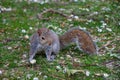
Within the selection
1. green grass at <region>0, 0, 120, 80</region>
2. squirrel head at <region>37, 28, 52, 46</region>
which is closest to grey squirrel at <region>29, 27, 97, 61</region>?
squirrel head at <region>37, 28, 52, 46</region>

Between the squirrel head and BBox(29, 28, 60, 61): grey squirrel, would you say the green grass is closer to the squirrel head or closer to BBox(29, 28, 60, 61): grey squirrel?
BBox(29, 28, 60, 61): grey squirrel

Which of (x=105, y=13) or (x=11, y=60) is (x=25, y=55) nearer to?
(x=11, y=60)

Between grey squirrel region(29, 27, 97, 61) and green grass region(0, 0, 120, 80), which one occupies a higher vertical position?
grey squirrel region(29, 27, 97, 61)

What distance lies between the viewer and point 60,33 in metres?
7.85

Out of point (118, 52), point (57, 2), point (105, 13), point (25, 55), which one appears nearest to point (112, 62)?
point (118, 52)

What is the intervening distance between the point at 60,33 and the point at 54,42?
4.77ft

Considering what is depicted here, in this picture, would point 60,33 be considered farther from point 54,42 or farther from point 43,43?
point 43,43

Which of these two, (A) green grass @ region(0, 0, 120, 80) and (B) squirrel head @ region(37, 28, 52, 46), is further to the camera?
(B) squirrel head @ region(37, 28, 52, 46)

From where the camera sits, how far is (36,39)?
6.21 metres

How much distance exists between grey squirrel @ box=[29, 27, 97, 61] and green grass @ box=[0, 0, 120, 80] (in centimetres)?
14

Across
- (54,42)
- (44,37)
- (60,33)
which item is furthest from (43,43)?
(60,33)

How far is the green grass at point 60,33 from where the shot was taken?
6.01 m

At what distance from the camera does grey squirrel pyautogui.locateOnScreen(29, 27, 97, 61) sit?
6242mm

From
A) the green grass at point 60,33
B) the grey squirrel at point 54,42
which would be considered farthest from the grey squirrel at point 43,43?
the green grass at point 60,33
